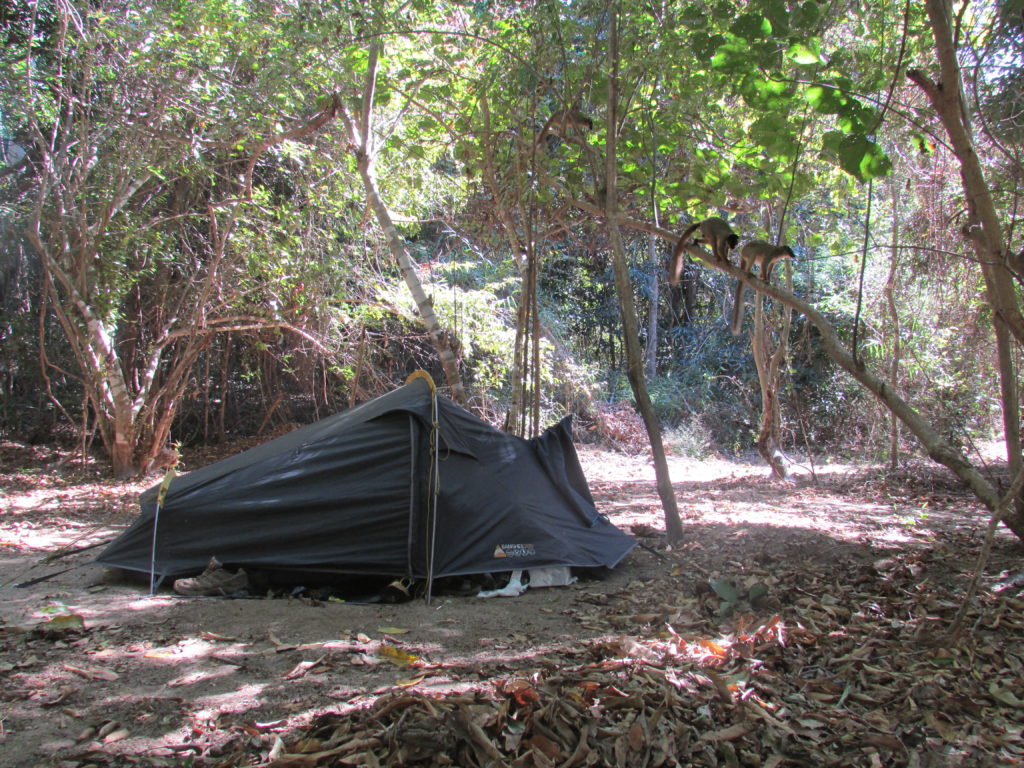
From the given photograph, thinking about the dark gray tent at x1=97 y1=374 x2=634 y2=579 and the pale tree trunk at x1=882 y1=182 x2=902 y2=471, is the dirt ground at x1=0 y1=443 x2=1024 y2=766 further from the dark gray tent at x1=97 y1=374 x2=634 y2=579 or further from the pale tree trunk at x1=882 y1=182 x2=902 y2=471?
the pale tree trunk at x1=882 y1=182 x2=902 y2=471

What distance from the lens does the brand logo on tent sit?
4480mm

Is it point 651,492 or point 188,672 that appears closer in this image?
point 188,672

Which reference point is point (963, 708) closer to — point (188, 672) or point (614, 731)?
point (614, 731)

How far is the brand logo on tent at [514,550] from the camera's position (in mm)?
4480

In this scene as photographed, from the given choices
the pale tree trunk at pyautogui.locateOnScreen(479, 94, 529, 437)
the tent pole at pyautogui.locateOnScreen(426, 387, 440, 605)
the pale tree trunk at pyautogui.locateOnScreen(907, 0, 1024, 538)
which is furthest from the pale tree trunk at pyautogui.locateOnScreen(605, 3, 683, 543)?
the pale tree trunk at pyautogui.locateOnScreen(907, 0, 1024, 538)

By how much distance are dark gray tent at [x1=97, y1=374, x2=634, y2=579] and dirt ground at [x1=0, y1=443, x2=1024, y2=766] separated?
0.89 feet

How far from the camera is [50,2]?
8.17 meters

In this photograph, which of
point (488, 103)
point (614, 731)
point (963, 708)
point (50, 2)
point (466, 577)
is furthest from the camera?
point (50, 2)

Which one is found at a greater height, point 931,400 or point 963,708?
point 931,400

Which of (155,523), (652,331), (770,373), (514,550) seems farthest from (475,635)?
(652,331)

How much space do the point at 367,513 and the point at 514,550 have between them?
0.98 meters

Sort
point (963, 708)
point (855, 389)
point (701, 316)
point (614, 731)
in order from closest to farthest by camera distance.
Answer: point (614, 731), point (963, 708), point (855, 389), point (701, 316)

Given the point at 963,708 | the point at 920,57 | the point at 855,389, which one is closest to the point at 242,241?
the point at 920,57

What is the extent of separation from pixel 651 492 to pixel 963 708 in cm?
565
